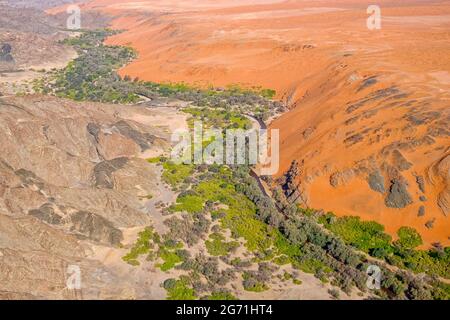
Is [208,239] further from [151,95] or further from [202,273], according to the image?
[151,95]

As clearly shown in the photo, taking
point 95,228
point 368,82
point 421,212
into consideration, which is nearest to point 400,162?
point 421,212

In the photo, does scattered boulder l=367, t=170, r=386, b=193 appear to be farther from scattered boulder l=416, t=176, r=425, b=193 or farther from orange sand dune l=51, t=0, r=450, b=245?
scattered boulder l=416, t=176, r=425, b=193

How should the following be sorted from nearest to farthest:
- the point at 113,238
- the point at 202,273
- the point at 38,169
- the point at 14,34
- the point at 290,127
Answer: the point at 202,273
the point at 113,238
the point at 38,169
the point at 290,127
the point at 14,34

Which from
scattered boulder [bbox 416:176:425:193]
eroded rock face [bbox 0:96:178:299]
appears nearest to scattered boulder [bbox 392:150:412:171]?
scattered boulder [bbox 416:176:425:193]

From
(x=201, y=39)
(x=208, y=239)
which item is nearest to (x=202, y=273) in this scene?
(x=208, y=239)

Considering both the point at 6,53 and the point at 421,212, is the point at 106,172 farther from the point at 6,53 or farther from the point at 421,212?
the point at 6,53
